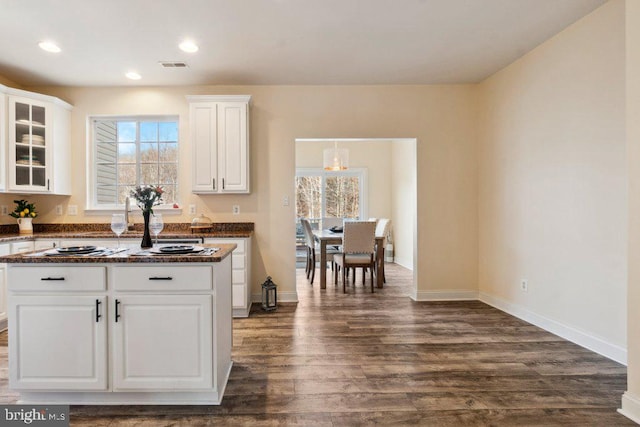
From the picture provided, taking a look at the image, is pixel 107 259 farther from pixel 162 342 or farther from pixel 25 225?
pixel 25 225

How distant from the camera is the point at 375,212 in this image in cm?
765

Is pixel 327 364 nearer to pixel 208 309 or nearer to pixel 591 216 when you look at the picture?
pixel 208 309

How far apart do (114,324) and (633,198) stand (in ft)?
9.49

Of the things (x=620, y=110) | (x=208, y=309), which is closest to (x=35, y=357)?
(x=208, y=309)

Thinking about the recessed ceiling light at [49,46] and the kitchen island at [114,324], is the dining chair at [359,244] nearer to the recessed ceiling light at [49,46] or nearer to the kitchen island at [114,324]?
the kitchen island at [114,324]

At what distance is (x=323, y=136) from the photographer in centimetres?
429

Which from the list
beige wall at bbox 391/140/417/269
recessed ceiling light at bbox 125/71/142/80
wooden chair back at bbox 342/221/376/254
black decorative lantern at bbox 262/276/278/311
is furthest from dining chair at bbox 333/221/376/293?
recessed ceiling light at bbox 125/71/142/80

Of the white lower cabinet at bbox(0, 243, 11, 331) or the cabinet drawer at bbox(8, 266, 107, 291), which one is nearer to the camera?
the cabinet drawer at bbox(8, 266, 107, 291)

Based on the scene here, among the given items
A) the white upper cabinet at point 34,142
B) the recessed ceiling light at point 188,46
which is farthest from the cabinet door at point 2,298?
the recessed ceiling light at point 188,46

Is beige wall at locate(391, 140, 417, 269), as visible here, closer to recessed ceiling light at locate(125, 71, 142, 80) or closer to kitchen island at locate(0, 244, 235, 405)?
recessed ceiling light at locate(125, 71, 142, 80)

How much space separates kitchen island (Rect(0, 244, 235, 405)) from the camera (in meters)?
1.94

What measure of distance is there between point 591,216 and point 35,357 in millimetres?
3872

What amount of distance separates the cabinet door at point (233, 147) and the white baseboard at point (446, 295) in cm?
245

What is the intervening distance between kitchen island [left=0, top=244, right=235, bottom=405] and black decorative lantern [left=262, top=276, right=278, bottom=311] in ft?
6.37
